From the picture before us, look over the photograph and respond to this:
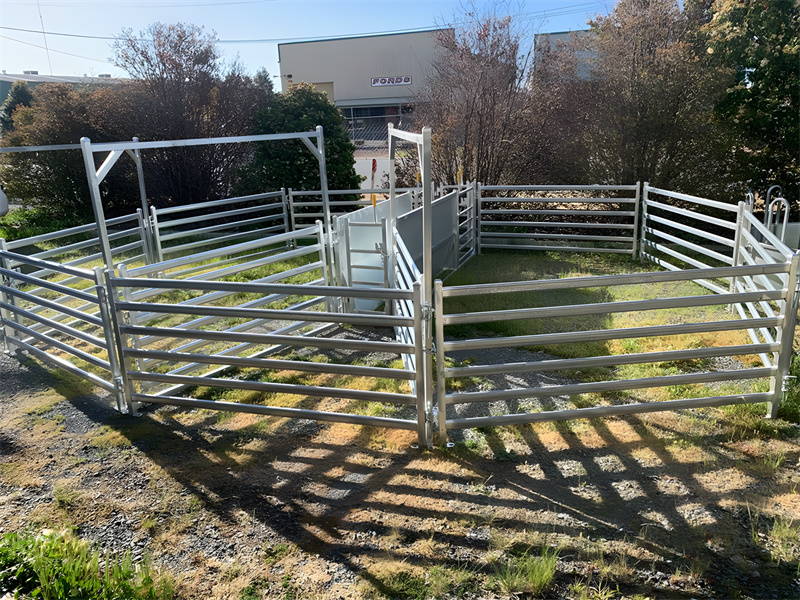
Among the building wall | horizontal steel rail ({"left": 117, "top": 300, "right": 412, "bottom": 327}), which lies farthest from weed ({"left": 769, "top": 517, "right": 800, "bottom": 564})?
the building wall

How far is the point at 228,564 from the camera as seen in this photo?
10.7 ft

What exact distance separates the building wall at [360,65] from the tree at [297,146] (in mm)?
18282

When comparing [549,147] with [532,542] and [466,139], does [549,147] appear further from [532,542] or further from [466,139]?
[532,542]

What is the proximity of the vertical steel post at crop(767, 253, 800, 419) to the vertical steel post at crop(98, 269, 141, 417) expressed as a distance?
4989 millimetres

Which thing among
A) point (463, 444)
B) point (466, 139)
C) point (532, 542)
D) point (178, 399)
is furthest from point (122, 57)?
point (532, 542)

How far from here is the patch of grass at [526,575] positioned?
2.98 meters

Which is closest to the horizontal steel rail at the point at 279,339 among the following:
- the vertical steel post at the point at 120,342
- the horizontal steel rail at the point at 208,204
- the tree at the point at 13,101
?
the vertical steel post at the point at 120,342

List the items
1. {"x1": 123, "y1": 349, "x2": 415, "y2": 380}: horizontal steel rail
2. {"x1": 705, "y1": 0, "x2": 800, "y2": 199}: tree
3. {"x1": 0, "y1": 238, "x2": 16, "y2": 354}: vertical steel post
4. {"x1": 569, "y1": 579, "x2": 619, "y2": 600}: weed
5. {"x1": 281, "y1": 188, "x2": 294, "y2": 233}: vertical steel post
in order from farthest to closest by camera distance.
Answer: {"x1": 281, "y1": 188, "x2": 294, "y2": 233}: vertical steel post < {"x1": 705, "y1": 0, "x2": 800, "y2": 199}: tree < {"x1": 0, "y1": 238, "x2": 16, "y2": 354}: vertical steel post < {"x1": 123, "y1": 349, "x2": 415, "y2": 380}: horizontal steel rail < {"x1": 569, "y1": 579, "x2": 619, "y2": 600}: weed

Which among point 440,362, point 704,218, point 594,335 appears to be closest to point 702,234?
point 704,218

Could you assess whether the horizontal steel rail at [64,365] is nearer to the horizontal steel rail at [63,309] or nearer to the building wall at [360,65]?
the horizontal steel rail at [63,309]

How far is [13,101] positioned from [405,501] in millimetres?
25133

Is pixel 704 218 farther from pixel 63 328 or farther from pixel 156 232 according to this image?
pixel 156 232

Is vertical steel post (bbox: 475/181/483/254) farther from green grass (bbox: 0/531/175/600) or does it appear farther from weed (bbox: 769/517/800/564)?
green grass (bbox: 0/531/175/600)

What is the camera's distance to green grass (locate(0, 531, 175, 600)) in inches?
116
